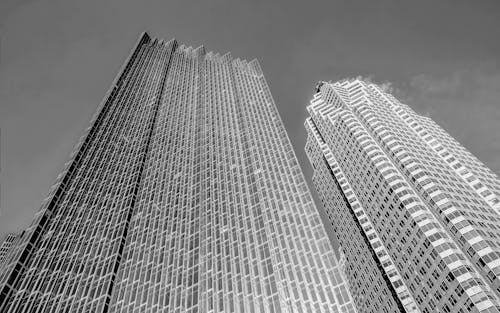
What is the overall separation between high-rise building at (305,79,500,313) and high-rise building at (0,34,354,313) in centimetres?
2284

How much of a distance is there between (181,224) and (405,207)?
50.1 m

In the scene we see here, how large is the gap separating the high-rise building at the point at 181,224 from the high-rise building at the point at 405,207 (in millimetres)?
22843

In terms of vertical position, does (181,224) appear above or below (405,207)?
above

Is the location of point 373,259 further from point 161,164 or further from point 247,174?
point 161,164

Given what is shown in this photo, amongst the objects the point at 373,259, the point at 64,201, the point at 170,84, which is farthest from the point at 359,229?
the point at 170,84

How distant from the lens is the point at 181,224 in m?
95.3

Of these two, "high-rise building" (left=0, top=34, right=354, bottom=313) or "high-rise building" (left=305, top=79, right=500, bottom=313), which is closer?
"high-rise building" (left=0, top=34, right=354, bottom=313)

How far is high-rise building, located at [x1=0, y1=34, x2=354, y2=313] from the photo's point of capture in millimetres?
73250

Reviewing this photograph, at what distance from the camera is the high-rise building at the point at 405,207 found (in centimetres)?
7788

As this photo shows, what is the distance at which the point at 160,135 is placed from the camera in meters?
134

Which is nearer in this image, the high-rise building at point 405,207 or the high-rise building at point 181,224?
the high-rise building at point 181,224

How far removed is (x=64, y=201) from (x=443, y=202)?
314 feet

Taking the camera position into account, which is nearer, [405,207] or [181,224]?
[405,207]

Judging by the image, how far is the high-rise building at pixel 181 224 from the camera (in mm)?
73250
